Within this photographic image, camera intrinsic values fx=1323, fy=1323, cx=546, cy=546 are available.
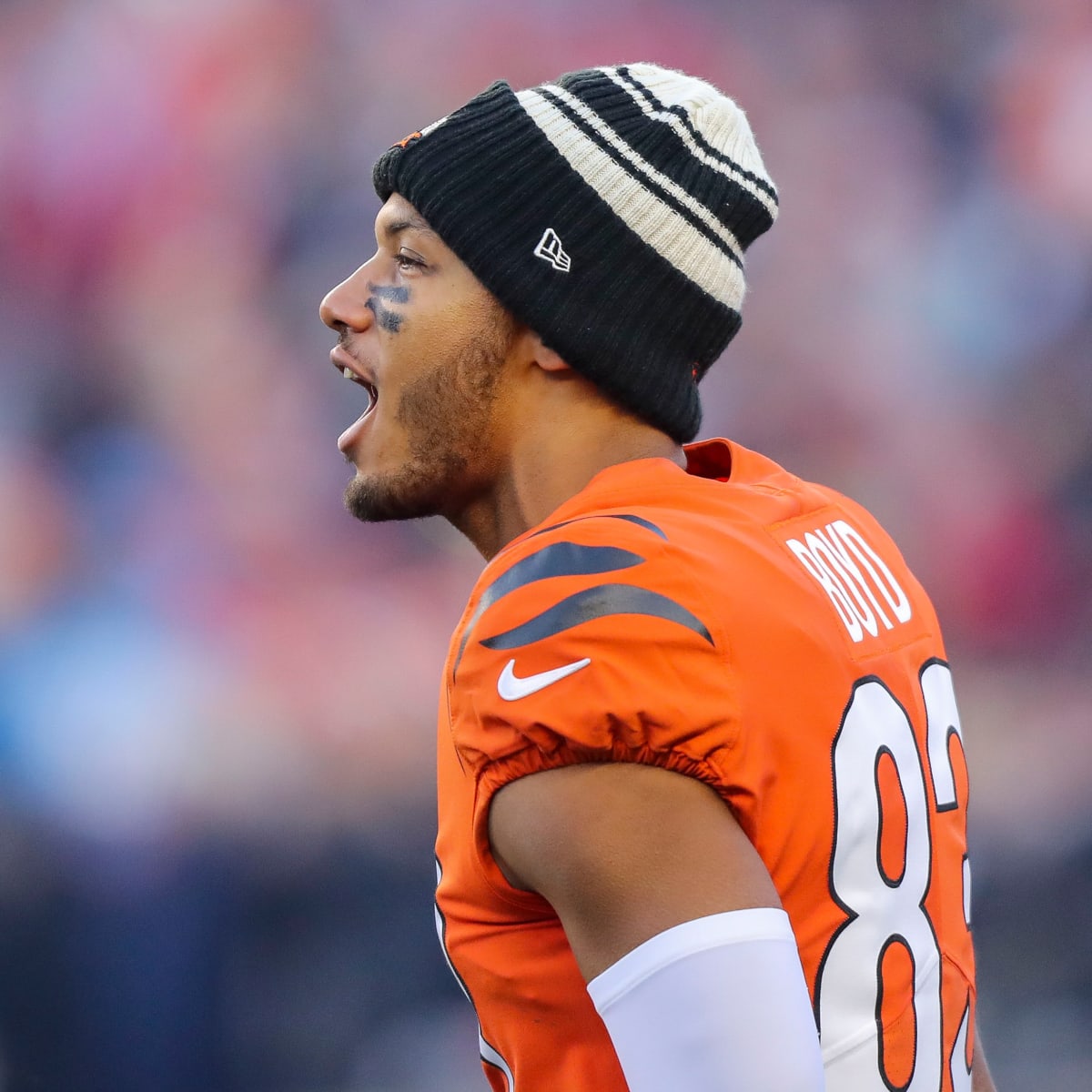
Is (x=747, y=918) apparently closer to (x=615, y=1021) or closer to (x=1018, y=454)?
(x=615, y=1021)

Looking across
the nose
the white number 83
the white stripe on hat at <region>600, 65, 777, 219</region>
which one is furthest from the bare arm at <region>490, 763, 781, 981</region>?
the white stripe on hat at <region>600, 65, 777, 219</region>

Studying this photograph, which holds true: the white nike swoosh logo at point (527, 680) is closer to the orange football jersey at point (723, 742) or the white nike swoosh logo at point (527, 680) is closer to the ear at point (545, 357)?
the orange football jersey at point (723, 742)

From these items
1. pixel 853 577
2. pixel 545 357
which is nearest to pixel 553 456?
pixel 545 357

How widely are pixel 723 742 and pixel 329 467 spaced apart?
2.41 meters

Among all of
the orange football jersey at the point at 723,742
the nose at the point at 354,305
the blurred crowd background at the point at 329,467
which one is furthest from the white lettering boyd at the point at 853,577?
the blurred crowd background at the point at 329,467

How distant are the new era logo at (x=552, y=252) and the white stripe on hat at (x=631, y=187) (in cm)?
7

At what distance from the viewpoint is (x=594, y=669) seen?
924 millimetres

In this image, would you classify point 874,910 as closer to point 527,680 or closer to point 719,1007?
point 719,1007

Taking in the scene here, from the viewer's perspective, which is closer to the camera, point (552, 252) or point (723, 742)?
point (723, 742)

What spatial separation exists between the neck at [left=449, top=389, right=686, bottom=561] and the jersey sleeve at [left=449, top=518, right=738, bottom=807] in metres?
0.30

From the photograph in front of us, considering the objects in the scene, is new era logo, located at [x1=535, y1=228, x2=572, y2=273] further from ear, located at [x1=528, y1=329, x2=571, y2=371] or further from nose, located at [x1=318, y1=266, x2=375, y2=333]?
nose, located at [x1=318, y1=266, x2=375, y2=333]

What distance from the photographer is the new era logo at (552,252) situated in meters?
1.35

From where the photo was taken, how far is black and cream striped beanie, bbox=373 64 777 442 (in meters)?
1.35

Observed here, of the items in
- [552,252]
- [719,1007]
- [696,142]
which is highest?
[696,142]
